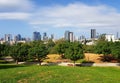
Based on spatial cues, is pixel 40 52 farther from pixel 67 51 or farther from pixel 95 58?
pixel 95 58

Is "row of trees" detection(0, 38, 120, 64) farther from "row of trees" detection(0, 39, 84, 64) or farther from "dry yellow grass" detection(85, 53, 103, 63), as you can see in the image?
"dry yellow grass" detection(85, 53, 103, 63)

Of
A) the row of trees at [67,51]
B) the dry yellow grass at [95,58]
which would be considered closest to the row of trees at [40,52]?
the row of trees at [67,51]

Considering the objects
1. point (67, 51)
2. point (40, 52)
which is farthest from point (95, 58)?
point (40, 52)

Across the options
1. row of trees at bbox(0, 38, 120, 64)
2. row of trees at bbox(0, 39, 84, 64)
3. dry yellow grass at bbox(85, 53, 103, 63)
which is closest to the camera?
row of trees at bbox(0, 39, 84, 64)

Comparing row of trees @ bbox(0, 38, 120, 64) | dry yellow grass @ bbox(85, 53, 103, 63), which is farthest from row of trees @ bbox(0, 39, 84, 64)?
dry yellow grass @ bbox(85, 53, 103, 63)

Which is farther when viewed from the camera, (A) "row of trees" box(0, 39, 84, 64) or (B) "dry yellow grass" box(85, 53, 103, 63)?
(B) "dry yellow grass" box(85, 53, 103, 63)

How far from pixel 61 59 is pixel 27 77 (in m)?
43.8

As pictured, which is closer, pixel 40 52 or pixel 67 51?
pixel 67 51

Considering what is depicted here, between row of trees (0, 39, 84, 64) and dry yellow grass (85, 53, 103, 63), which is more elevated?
row of trees (0, 39, 84, 64)

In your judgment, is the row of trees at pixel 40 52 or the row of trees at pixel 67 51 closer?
the row of trees at pixel 40 52

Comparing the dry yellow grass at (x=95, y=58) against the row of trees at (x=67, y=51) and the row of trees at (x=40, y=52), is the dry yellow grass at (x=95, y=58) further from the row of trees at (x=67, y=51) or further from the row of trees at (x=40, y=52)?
the row of trees at (x=40, y=52)

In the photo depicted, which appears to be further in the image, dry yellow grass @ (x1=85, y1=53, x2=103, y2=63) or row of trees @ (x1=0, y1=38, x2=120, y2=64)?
dry yellow grass @ (x1=85, y1=53, x2=103, y2=63)

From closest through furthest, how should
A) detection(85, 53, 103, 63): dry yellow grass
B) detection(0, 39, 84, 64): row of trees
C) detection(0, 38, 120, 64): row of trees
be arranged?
detection(0, 39, 84, 64): row of trees → detection(0, 38, 120, 64): row of trees → detection(85, 53, 103, 63): dry yellow grass

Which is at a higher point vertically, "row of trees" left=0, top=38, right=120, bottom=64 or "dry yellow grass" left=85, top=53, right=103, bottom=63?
"row of trees" left=0, top=38, right=120, bottom=64
